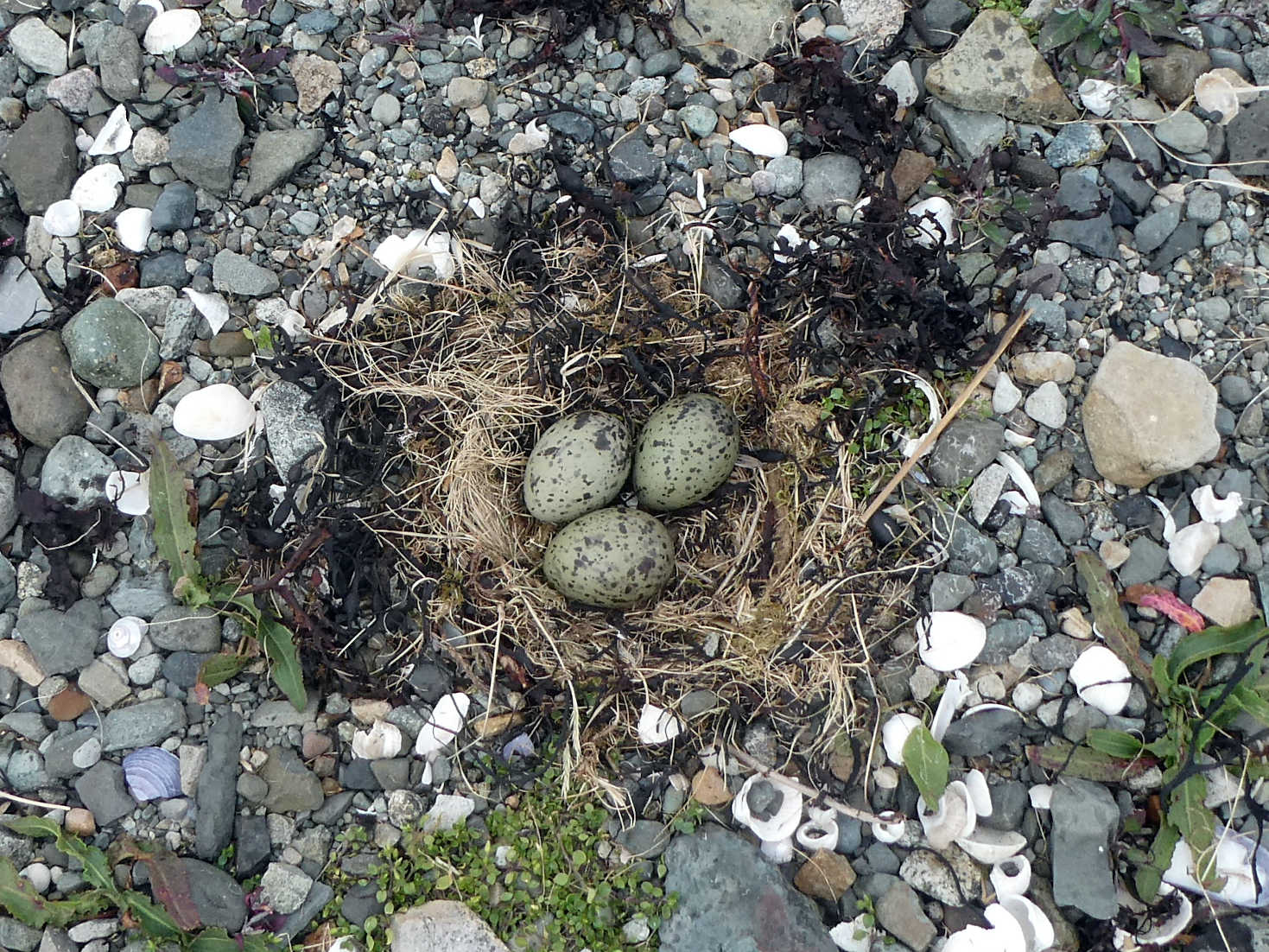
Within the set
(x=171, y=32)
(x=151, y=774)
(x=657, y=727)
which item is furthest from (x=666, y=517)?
(x=171, y=32)

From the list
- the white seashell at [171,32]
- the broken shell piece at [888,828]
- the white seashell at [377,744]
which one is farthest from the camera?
the white seashell at [171,32]

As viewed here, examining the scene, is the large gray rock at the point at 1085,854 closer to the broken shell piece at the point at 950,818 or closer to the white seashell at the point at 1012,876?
the white seashell at the point at 1012,876

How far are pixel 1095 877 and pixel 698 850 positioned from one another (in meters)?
1.01

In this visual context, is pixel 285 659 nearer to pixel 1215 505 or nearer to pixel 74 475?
pixel 74 475

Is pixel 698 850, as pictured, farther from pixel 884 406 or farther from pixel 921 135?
pixel 921 135

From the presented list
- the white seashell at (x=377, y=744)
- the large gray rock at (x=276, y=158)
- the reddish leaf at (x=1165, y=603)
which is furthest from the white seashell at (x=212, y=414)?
the reddish leaf at (x=1165, y=603)

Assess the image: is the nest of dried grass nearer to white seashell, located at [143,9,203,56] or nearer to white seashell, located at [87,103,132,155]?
white seashell, located at [87,103,132,155]

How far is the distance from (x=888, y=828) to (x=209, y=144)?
9.17 ft

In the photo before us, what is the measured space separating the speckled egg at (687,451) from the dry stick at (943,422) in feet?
1.40

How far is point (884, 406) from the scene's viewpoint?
2746mm

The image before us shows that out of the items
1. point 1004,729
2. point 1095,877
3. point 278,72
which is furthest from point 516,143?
point 1095,877

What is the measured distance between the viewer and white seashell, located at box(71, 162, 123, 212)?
2900 millimetres

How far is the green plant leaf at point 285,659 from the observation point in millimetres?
2604

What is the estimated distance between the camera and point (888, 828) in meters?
2.52
